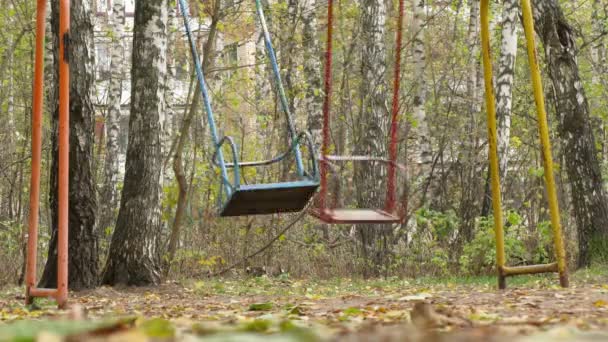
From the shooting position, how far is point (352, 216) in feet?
21.4

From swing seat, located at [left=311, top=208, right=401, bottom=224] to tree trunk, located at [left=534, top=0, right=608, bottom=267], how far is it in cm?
541

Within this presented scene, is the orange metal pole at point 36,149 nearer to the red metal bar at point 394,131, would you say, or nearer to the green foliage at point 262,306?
the green foliage at point 262,306

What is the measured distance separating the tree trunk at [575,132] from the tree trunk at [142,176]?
13.8ft

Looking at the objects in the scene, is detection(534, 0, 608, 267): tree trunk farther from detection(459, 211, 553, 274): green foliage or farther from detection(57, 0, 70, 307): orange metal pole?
detection(57, 0, 70, 307): orange metal pole

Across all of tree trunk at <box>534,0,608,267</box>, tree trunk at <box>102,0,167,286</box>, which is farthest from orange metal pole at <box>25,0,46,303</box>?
tree trunk at <box>534,0,608,267</box>

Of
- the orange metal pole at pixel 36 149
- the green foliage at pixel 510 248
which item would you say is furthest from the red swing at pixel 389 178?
the green foliage at pixel 510 248

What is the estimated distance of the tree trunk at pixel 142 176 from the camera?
1045 centimetres

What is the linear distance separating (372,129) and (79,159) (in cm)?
725

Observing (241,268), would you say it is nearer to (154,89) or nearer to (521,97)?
(154,89)

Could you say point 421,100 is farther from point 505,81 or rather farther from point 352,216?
point 352,216

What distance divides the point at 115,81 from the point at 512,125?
7.29 metres

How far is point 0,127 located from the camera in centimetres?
1825

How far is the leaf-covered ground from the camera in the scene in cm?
262

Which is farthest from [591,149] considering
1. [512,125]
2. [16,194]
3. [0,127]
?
[0,127]
